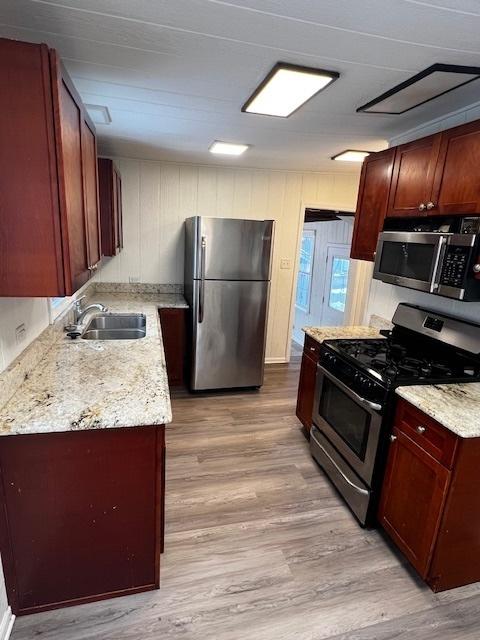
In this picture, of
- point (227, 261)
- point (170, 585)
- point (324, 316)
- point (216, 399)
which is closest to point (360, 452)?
point (170, 585)

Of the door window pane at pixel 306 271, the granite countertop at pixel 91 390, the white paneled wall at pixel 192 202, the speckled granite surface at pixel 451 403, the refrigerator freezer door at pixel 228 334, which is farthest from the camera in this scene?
the door window pane at pixel 306 271

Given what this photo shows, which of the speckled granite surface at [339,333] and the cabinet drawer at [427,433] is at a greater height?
the speckled granite surface at [339,333]

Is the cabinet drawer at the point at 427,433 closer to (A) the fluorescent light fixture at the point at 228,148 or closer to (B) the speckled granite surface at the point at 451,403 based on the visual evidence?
(B) the speckled granite surface at the point at 451,403

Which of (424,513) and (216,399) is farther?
(216,399)

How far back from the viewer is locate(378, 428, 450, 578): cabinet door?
5.16ft

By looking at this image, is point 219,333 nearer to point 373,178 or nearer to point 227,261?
point 227,261

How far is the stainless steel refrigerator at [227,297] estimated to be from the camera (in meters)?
3.26

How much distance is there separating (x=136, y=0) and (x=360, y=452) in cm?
223

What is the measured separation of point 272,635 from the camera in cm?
148

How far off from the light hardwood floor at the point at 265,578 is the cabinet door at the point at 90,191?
1533mm

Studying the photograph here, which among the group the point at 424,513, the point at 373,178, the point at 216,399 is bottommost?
the point at 216,399

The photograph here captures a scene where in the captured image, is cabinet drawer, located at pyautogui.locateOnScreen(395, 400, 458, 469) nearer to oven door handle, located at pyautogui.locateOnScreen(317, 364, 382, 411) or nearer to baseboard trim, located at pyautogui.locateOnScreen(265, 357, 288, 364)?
oven door handle, located at pyautogui.locateOnScreen(317, 364, 382, 411)

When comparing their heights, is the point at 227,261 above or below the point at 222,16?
below

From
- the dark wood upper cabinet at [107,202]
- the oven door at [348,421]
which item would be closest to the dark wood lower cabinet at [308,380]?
the oven door at [348,421]
